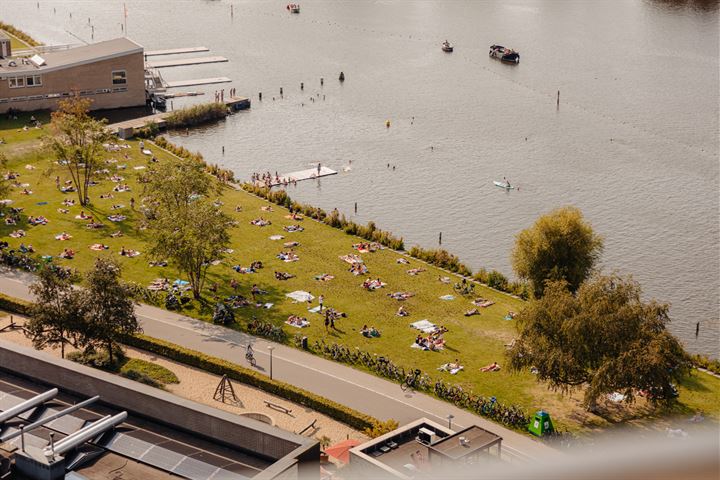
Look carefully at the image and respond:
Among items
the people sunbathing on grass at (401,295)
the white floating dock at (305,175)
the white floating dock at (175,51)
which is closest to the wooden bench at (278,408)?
the people sunbathing on grass at (401,295)

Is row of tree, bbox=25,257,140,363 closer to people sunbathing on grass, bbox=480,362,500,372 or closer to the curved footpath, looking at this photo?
the curved footpath

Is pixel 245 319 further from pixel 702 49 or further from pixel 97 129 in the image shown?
pixel 702 49

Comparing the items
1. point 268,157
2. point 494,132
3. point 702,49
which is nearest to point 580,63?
point 702,49

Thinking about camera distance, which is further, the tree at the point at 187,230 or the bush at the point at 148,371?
the tree at the point at 187,230

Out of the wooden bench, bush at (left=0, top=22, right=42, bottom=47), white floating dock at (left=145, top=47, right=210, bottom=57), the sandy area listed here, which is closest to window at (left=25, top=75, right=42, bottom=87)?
bush at (left=0, top=22, right=42, bottom=47)

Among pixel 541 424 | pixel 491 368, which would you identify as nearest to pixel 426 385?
pixel 491 368

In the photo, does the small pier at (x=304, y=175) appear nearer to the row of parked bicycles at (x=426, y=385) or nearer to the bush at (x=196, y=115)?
the bush at (x=196, y=115)

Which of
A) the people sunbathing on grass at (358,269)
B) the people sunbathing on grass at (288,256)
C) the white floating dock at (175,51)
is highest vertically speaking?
the white floating dock at (175,51)
